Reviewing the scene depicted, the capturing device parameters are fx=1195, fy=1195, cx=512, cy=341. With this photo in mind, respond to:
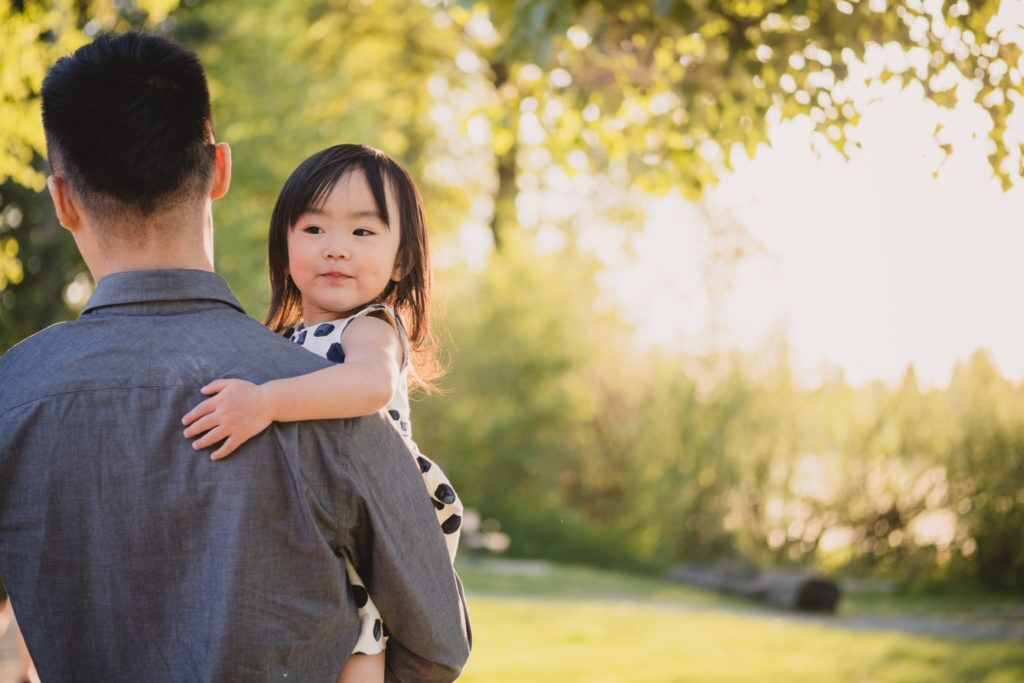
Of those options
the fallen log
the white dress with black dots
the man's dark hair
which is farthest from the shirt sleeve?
the fallen log

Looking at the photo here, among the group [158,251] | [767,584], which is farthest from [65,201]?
[767,584]

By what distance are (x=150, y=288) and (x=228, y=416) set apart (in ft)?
1.02

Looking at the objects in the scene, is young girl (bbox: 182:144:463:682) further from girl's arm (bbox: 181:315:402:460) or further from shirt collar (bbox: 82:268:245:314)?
shirt collar (bbox: 82:268:245:314)

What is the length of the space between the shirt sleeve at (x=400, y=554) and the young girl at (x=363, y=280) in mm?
63

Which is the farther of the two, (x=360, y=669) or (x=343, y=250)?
(x=343, y=250)

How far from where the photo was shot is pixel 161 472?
187 cm

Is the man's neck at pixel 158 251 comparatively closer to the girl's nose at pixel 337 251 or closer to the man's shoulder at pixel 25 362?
the man's shoulder at pixel 25 362

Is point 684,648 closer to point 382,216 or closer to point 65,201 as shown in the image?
point 382,216

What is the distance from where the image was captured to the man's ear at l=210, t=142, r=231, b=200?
211 centimetres

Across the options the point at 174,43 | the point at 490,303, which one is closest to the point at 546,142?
the point at 174,43

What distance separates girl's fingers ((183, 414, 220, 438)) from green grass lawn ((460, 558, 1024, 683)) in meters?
6.27

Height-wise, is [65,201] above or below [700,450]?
above

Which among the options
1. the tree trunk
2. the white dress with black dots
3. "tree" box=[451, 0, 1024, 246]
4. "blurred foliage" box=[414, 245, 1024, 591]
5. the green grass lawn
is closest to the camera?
the white dress with black dots

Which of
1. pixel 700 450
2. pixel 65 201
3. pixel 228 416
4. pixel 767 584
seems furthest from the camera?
pixel 700 450
